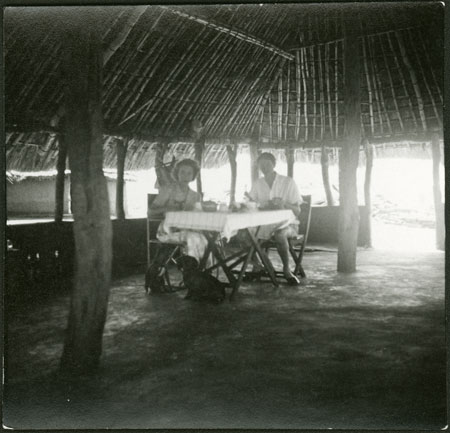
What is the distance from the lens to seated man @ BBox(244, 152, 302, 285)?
15.8 ft

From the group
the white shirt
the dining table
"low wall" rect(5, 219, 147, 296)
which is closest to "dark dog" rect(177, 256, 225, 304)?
the dining table

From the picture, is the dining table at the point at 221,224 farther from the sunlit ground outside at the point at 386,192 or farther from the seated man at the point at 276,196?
the sunlit ground outside at the point at 386,192

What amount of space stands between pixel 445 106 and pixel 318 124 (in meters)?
6.01

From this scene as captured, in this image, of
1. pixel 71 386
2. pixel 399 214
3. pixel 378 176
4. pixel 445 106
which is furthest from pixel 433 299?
pixel 378 176

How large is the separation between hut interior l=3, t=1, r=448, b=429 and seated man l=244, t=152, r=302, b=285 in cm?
52

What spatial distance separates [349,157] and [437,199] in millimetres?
1925

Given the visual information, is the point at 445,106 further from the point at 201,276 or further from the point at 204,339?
the point at 201,276

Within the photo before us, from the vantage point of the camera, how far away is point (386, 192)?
6.86 m

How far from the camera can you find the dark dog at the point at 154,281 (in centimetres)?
413

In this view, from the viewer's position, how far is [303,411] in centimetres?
226

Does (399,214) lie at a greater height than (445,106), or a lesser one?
lesser

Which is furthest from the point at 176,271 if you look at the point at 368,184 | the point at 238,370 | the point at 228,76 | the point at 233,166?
the point at 368,184

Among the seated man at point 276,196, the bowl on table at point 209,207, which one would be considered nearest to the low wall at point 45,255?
the bowl on table at point 209,207

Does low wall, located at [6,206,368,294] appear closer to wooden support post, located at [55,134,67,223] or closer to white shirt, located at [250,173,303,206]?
wooden support post, located at [55,134,67,223]
